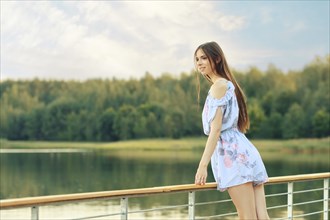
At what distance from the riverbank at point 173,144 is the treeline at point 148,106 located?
606mm

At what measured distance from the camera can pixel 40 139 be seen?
5331 cm

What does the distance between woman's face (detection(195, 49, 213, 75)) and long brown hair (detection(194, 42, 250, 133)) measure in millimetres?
12

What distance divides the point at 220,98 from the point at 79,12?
61772 millimetres

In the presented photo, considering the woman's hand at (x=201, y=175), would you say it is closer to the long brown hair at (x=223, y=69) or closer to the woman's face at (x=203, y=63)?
the long brown hair at (x=223, y=69)

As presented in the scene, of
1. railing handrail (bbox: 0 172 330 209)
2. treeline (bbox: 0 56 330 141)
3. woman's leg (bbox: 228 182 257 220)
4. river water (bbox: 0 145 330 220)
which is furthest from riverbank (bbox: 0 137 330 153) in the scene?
woman's leg (bbox: 228 182 257 220)

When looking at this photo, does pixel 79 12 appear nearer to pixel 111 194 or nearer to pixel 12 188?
pixel 12 188

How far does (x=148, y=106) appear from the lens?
51.4 meters

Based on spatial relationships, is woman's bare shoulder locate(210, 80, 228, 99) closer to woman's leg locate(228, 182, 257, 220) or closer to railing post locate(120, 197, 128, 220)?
woman's leg locate(228, 182, 257, 220)

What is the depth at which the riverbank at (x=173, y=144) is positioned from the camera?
1820 inches

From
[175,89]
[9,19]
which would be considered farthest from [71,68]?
[175,89]

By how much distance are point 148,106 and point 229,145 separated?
161ft

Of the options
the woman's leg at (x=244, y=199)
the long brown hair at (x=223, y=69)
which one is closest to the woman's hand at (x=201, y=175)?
the woman's leg at (x=244, y=199)

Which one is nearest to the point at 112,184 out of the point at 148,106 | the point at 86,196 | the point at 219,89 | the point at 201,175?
the point at 201,175

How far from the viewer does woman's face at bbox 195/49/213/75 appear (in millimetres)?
2404
